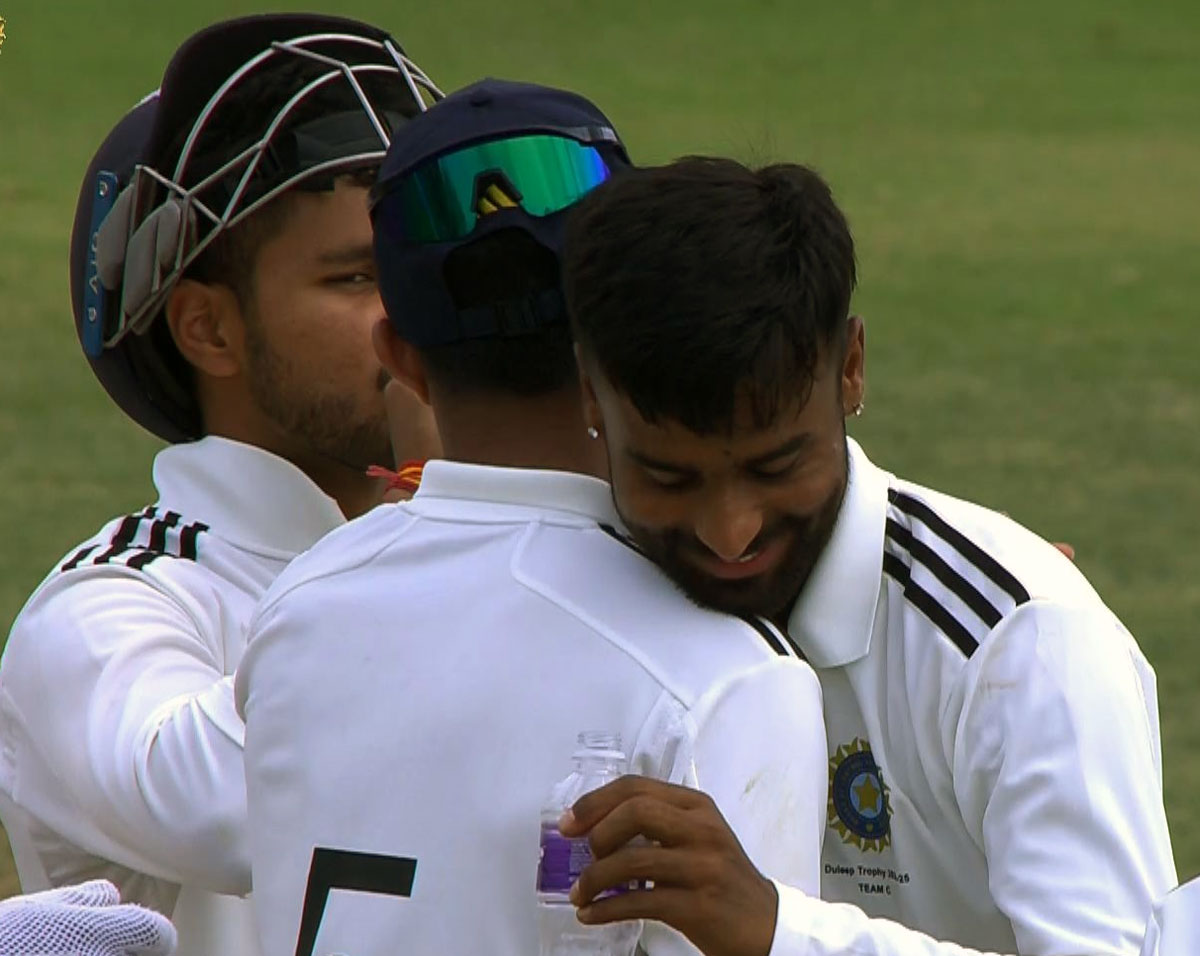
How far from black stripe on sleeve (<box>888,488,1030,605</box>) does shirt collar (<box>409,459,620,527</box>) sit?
0.87 ft

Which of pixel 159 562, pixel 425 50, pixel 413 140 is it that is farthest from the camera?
pixel 425 50

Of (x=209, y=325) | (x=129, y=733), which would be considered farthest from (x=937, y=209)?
(x=129, y=733)

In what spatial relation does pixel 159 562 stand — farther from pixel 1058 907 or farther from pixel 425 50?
pixel 425 50

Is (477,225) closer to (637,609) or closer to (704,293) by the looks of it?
(704,293)

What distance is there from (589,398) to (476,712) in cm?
27

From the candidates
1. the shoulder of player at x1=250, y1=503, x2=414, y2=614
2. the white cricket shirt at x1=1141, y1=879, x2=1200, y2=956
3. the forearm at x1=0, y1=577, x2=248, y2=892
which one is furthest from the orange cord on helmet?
the white cricket shirt at x1=1141, y1=879, x2=1200, y2=956

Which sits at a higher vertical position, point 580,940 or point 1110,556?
point 580,940

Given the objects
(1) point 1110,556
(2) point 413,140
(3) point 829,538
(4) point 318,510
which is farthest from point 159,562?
(1) point 1110,556

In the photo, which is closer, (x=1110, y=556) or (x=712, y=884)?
(x=712, y=884)

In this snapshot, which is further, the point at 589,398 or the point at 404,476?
the point at 404,476

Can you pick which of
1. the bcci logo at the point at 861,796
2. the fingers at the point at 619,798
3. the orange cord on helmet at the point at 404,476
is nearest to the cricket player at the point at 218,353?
the orange cord on helmet at the point at 404,476

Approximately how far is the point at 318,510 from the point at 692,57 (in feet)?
51.4

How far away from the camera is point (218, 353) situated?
9.69 feet

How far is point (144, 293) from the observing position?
289 centimetres
